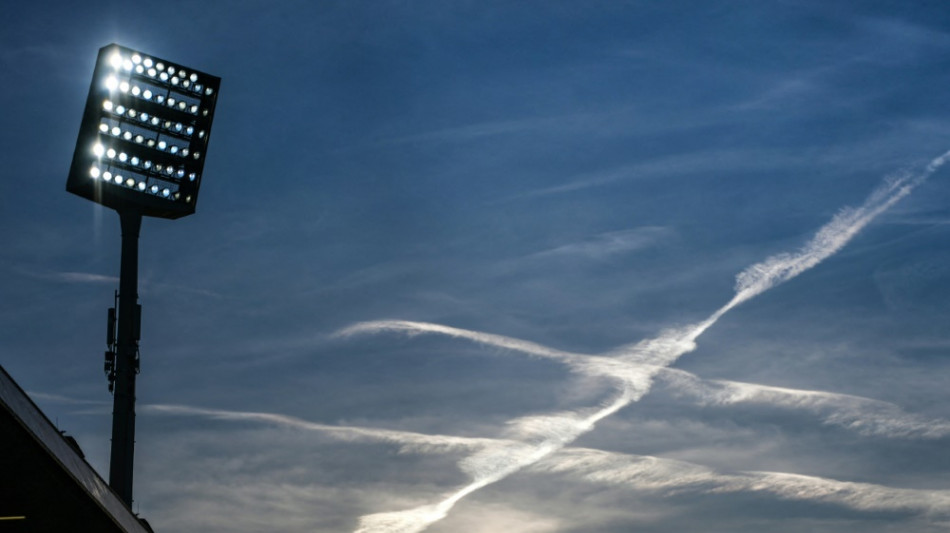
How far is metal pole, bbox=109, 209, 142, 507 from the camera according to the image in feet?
99.3

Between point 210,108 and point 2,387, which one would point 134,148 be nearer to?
point 210,108

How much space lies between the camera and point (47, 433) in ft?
73.9

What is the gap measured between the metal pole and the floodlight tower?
0.03 metres

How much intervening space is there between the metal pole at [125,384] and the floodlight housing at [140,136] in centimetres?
187

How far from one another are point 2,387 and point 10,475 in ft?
12.8

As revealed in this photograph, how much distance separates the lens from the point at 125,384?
30859mm

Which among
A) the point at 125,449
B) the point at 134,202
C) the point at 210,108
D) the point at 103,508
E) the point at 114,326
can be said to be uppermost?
the point at 210,108

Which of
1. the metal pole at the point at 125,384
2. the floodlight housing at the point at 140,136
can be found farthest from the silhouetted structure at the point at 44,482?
the floodlight housing at the point at 140,136

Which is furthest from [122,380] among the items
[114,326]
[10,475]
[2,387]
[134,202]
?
[2,387]

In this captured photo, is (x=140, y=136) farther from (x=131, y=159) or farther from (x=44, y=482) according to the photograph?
(x=44, y=482)

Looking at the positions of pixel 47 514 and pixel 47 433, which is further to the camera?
pixel 47 514

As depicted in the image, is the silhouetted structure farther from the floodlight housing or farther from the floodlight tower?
the floodlight housing

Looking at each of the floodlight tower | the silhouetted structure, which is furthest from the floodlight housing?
the silhouetted structure

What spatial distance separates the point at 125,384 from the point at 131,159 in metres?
6.45
